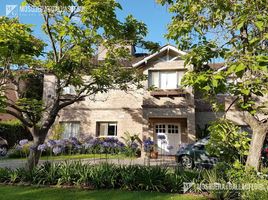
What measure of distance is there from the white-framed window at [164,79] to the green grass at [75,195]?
46.3 ft

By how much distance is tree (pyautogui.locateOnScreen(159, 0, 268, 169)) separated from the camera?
210 inches

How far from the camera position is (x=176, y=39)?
6.89m

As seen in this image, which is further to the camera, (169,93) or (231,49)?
(169,93)

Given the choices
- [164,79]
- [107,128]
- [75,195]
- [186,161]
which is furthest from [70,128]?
[75,195]

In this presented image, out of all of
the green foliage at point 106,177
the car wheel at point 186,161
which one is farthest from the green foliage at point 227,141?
the car wheel at point 186,161

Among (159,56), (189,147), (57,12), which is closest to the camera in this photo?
(57,12)

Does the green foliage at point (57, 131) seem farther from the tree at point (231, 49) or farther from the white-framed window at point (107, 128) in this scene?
the tree at point (231, 49)

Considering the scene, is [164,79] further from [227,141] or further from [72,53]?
[227,141]

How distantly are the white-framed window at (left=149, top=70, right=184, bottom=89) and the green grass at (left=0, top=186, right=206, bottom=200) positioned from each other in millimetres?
14101

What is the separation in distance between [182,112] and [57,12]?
43.7 feet

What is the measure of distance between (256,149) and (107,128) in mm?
17065

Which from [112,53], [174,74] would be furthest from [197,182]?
[174,74]

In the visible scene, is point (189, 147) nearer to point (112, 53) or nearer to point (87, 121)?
point (112, 53)

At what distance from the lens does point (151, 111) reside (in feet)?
67.8
